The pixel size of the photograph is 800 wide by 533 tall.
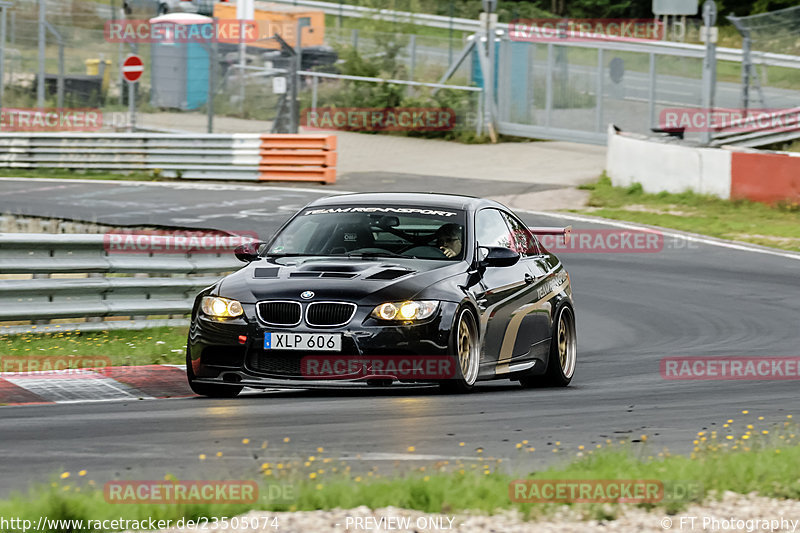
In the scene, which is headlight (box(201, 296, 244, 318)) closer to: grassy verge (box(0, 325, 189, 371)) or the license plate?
the license plate

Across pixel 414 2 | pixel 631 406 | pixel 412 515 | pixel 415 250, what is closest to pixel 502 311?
pixel 415 250

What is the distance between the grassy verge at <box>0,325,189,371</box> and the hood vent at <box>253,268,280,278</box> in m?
1.78

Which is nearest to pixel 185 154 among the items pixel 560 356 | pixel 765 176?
pixel 765 176

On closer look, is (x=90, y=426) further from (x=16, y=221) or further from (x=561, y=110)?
(x=561, y=110)

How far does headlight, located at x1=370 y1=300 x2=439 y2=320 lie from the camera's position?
8.77 metres

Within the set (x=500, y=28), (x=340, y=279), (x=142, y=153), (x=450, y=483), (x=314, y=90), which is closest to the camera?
(x=450, y=483)

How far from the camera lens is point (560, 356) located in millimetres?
10836

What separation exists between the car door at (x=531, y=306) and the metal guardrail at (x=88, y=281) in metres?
3.12

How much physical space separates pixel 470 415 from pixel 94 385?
2.86 meters

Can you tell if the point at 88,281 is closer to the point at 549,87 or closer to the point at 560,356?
the point at 560,356

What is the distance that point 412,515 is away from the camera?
5.41 meters

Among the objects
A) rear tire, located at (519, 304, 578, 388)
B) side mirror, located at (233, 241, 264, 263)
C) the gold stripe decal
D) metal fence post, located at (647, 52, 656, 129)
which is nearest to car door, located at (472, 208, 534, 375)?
the gold stripe decal

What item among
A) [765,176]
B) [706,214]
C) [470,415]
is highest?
[765,176]

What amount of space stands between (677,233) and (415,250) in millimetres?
12393
